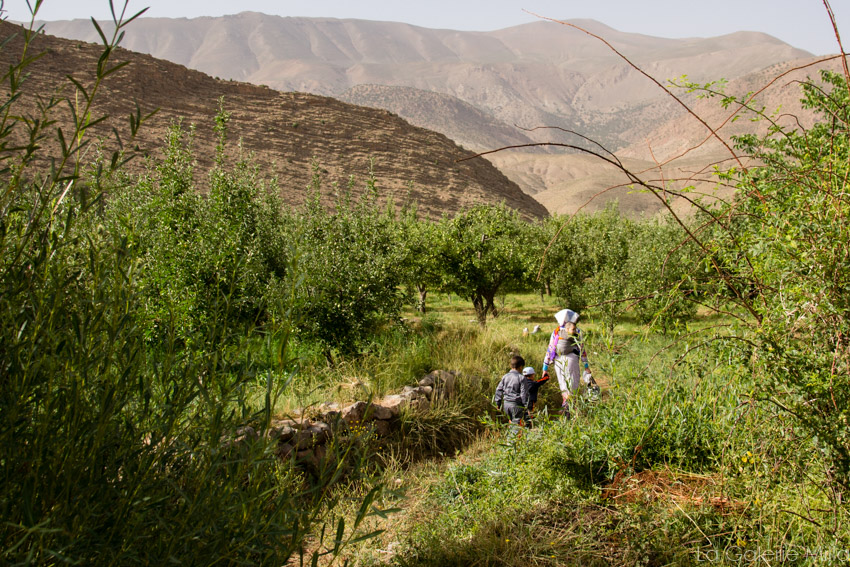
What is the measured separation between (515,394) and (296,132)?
52.0 m

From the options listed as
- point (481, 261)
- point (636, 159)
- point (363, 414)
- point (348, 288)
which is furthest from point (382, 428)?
point (636, 159)

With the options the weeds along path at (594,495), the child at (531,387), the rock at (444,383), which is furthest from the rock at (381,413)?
the child at (531,387)

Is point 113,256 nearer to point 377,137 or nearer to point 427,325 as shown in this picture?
point 427,325

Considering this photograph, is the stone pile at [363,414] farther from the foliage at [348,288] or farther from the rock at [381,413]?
the foliage at [348,288]

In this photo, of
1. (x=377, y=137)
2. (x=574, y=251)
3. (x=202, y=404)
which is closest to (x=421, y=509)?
(x=202, y=404)

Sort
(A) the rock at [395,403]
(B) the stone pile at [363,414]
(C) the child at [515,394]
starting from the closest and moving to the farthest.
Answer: (B) the stone pile at [363,414]
(C) the child at [515,394]
(A) the rock at [395,403]

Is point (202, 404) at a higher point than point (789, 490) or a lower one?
higher

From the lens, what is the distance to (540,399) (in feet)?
28.0

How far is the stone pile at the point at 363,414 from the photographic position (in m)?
6.03

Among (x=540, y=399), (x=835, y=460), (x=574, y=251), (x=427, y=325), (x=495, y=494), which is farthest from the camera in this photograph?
(x=574, y=251)

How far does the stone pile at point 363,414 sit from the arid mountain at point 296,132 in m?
36.3

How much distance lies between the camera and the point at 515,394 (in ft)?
22.9

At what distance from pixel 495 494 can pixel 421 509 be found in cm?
68

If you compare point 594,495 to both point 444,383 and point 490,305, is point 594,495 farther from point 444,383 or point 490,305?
point 490,305
